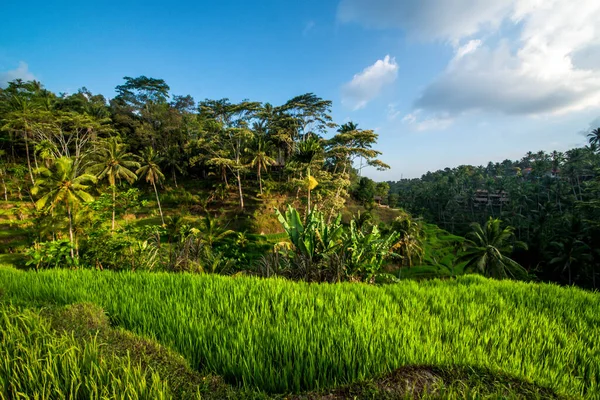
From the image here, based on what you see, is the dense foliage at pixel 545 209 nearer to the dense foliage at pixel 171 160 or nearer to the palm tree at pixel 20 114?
the dense foliage at pixel 171 160

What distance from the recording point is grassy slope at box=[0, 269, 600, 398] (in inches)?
94.8

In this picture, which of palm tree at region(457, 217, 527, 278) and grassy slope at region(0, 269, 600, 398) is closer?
grassy slope at region(0, 269, 600, 398)

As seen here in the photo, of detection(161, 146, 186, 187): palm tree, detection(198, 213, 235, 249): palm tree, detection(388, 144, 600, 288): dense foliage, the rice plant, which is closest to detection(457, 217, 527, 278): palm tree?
detection(388, 144, 600, 288): dense foliage

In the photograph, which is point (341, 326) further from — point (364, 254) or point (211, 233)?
point (211, 233)

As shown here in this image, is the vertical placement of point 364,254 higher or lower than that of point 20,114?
lower

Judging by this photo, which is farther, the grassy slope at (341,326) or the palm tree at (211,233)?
the palm tree at (211,233)

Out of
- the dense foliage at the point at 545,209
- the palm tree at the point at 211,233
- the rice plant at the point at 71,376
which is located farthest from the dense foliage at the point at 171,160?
the dense foliage at the point at 545,209

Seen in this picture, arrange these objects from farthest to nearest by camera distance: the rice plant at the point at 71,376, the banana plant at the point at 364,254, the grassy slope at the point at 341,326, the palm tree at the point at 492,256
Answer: the palm tree at the point at 492,256 < the banana plant at the point at 364,254 < the grassy slope at the point at 341,326 < the rice plant at the point at 71,376

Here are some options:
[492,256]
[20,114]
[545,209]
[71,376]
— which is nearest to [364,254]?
[71,376]

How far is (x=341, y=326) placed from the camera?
304 cm

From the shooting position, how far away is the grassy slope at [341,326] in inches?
94.8

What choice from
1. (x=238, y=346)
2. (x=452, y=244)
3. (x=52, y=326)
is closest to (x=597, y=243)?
(x=452, y=244)

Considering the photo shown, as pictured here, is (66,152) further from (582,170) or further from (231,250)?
(582,170)

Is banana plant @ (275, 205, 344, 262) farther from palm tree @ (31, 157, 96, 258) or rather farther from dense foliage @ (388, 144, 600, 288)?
dense foliage @ (388, 144, 600, 288)
